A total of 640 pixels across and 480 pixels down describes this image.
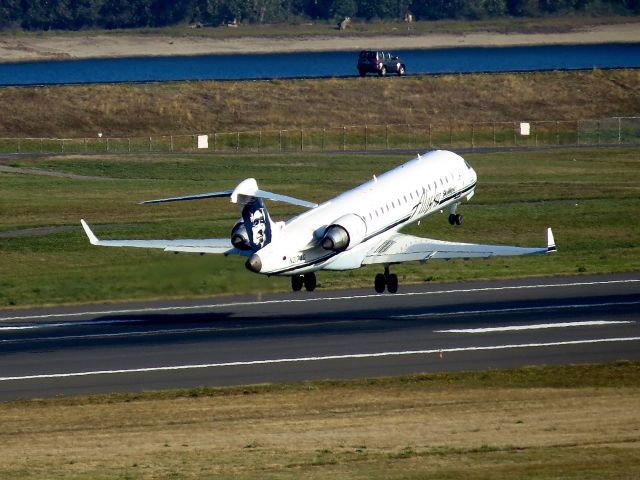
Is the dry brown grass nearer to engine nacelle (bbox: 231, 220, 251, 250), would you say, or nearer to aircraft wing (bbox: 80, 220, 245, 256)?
aircraft wing (bbox: 80, 220, 245, 256)

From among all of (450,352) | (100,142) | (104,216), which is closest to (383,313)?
(450,352)

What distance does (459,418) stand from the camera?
40.4 metres

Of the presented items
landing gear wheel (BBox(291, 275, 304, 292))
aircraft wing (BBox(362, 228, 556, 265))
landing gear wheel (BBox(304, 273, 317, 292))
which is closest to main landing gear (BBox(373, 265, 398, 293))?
aircraft wing (BBox(362, 228, 556, 265))

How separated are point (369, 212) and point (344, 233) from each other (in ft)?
13.3

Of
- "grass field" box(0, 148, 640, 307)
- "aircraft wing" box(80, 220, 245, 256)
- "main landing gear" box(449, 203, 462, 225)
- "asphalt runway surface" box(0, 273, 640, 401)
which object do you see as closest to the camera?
"asphalt runway surface" box(0, 273, 640, 401)

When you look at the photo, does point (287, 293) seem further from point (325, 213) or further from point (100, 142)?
point (100, 142)

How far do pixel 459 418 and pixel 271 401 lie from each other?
6210 millimetres

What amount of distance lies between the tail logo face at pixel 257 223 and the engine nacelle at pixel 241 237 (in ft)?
0.68

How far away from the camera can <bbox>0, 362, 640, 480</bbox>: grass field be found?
34.4 m

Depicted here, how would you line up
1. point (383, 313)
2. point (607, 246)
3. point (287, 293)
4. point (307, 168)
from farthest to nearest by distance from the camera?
point (307, 168), point (607, 246), point (287, 293), point (383, 313)

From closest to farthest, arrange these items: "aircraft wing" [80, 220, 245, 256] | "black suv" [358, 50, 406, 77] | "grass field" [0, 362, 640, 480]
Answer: "grass field" [0, 362, 640, 480] → "aircraft wing" [80, 220, 245, 256] → "black suv" [358, 50, 406, 77]

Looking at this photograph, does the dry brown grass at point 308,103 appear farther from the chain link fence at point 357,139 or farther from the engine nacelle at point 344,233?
the engine nacelle at point 344,233

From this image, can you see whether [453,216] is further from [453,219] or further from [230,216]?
[230,216]

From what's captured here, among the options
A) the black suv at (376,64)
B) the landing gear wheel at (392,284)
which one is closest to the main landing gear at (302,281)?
the landing gear wheel at (392,284)
